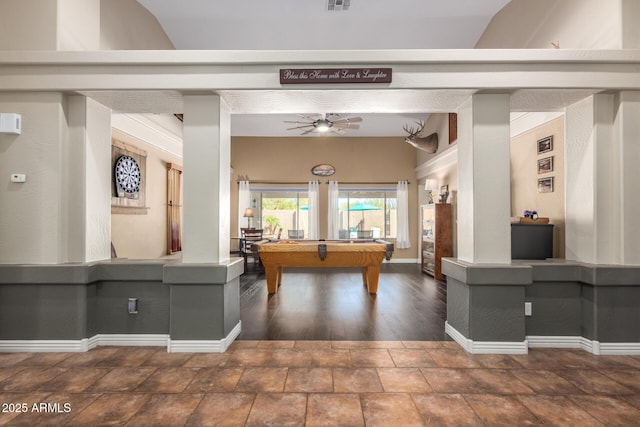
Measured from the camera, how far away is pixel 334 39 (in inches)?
222

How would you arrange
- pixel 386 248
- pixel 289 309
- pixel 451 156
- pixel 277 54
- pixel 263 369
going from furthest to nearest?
pixel 451 156, pixel 386 248, pixel 289 309, pixel 277 54, pixel 263 369

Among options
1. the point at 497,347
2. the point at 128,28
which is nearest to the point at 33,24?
the point at 128,28

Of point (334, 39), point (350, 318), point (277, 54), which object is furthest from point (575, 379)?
point (334, 39)

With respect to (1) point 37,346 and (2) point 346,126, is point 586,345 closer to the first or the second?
(1) point 37,346

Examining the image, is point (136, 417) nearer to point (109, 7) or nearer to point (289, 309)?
point (289, 309)

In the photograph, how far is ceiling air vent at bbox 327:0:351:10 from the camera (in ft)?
15.5

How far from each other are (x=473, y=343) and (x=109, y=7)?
561 cm

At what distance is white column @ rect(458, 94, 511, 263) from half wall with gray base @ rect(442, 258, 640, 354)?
0.19 m

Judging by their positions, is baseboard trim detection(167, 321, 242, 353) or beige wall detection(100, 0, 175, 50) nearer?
baseboard trim detection(167, 321, 242, 353)

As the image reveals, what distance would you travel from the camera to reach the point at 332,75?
3150mm

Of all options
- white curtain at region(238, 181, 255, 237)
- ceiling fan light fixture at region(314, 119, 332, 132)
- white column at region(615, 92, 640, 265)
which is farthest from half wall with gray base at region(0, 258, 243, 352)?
white curtain at region(238, 181, 255, 237)

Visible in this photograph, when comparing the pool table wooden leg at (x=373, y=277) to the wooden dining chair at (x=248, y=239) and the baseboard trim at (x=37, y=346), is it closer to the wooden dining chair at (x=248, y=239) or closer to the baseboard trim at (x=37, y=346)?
the wooden dining chair at (x=248, y=239)

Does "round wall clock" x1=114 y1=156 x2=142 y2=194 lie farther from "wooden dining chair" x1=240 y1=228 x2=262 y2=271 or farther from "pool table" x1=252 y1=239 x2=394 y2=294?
"wooden dining chair" x1=240 y1=228 x2=262 y2=271

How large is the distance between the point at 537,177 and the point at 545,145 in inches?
17.2
